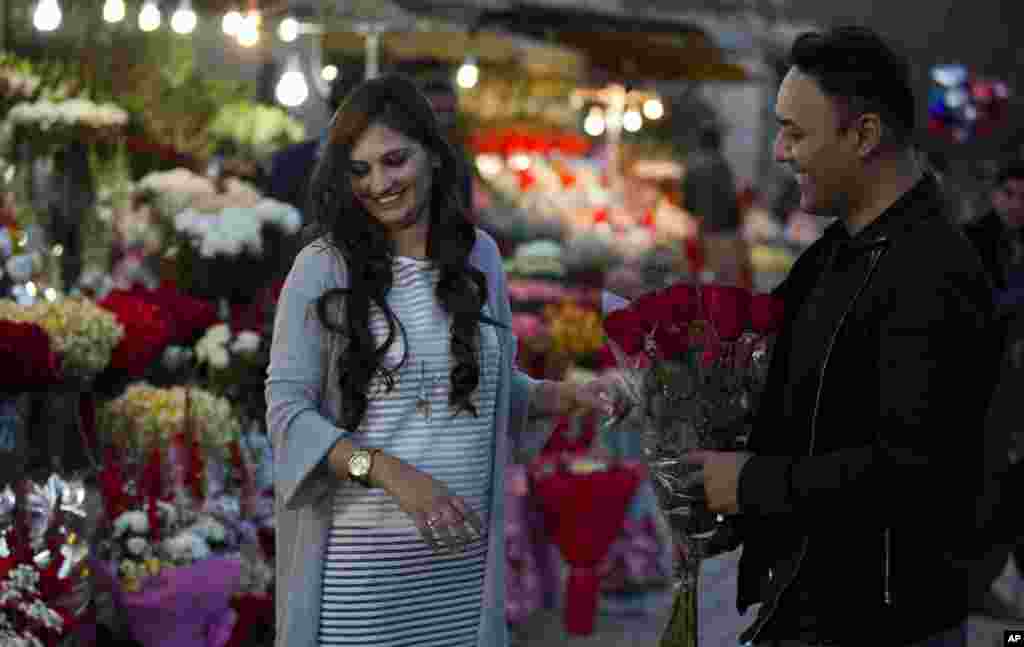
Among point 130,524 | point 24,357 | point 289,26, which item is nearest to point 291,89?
point 289,26

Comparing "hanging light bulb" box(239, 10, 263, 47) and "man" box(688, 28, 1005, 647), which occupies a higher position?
"hanging light bulb" box(239, 10, 263, 47)

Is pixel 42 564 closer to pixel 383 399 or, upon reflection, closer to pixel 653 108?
pixel 383 399

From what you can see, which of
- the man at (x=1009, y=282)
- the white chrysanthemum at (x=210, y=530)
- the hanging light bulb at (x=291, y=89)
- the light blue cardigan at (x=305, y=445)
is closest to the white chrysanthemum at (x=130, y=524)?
the white chrysanthemum at (x=210, y=530)

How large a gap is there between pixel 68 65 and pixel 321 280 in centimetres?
557

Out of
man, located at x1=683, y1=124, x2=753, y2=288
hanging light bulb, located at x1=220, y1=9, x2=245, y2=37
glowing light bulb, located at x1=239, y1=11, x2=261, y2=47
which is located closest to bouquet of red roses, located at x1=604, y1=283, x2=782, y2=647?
glowing light bulb, located at x1=239, y1=11, x2=261, y2=47

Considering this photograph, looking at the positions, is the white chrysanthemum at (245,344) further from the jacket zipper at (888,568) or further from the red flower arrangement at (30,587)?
the jacket zipper at (888,568)

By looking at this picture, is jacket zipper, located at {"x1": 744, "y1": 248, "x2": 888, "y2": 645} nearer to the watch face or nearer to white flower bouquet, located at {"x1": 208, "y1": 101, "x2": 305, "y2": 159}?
the watch face

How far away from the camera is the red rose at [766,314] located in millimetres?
3166

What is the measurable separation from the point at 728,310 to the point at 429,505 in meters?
0.65

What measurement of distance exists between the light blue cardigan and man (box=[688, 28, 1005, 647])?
0.68 metres

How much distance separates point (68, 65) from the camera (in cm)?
855

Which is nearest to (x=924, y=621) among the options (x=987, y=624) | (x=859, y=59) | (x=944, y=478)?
(x=944, y=478)

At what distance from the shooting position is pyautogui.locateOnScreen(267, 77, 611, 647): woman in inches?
132

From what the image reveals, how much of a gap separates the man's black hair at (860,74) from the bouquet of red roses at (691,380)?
41 cm
